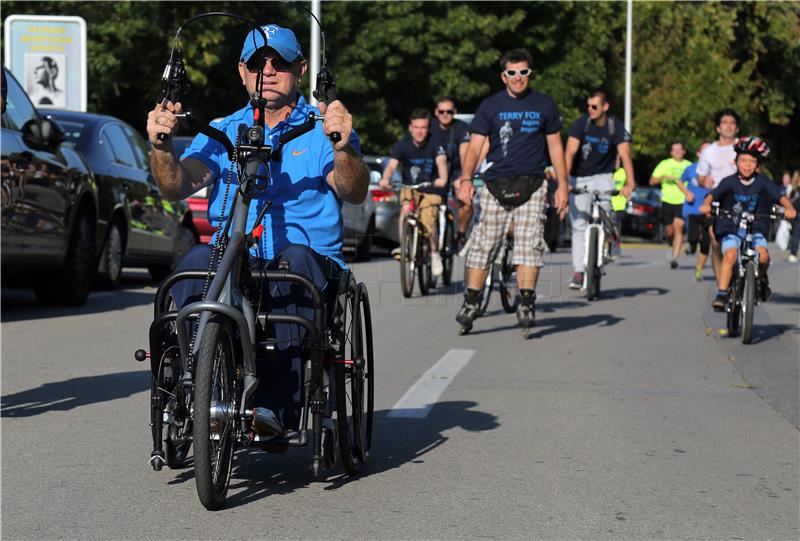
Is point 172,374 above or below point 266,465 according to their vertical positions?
above

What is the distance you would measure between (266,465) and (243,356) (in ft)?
3.62

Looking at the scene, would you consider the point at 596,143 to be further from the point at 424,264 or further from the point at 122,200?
the point at 122,200

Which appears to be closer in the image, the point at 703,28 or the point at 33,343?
the point at 33,343

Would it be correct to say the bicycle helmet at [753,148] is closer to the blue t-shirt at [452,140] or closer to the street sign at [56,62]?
the blue t-shirt at [452,140]

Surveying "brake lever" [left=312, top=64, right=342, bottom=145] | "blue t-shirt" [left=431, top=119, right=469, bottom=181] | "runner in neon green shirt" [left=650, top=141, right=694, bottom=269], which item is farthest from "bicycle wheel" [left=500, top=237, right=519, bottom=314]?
"runner in neon green shirt" [left=650, top=141, right=694, bottom=269]

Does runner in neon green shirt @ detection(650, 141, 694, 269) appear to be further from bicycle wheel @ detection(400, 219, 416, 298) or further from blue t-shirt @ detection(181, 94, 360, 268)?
blue t-shirt @ detection(181, 94, 360, 268)

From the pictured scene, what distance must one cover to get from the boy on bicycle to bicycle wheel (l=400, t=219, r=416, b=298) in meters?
3.75

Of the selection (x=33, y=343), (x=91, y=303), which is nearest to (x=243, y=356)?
(x=33, y=343)

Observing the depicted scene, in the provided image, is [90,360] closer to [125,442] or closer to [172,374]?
[125,442]

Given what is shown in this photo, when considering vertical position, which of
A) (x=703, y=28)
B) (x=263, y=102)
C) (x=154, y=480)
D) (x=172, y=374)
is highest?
(x=703, y=28)

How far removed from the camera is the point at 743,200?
42.0 ft

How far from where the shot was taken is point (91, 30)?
30.5 metres

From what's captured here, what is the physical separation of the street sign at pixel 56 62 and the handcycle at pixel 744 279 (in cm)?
1387

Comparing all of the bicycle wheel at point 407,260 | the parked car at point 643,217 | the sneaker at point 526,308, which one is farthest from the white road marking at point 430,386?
the parked car at point 643,217
